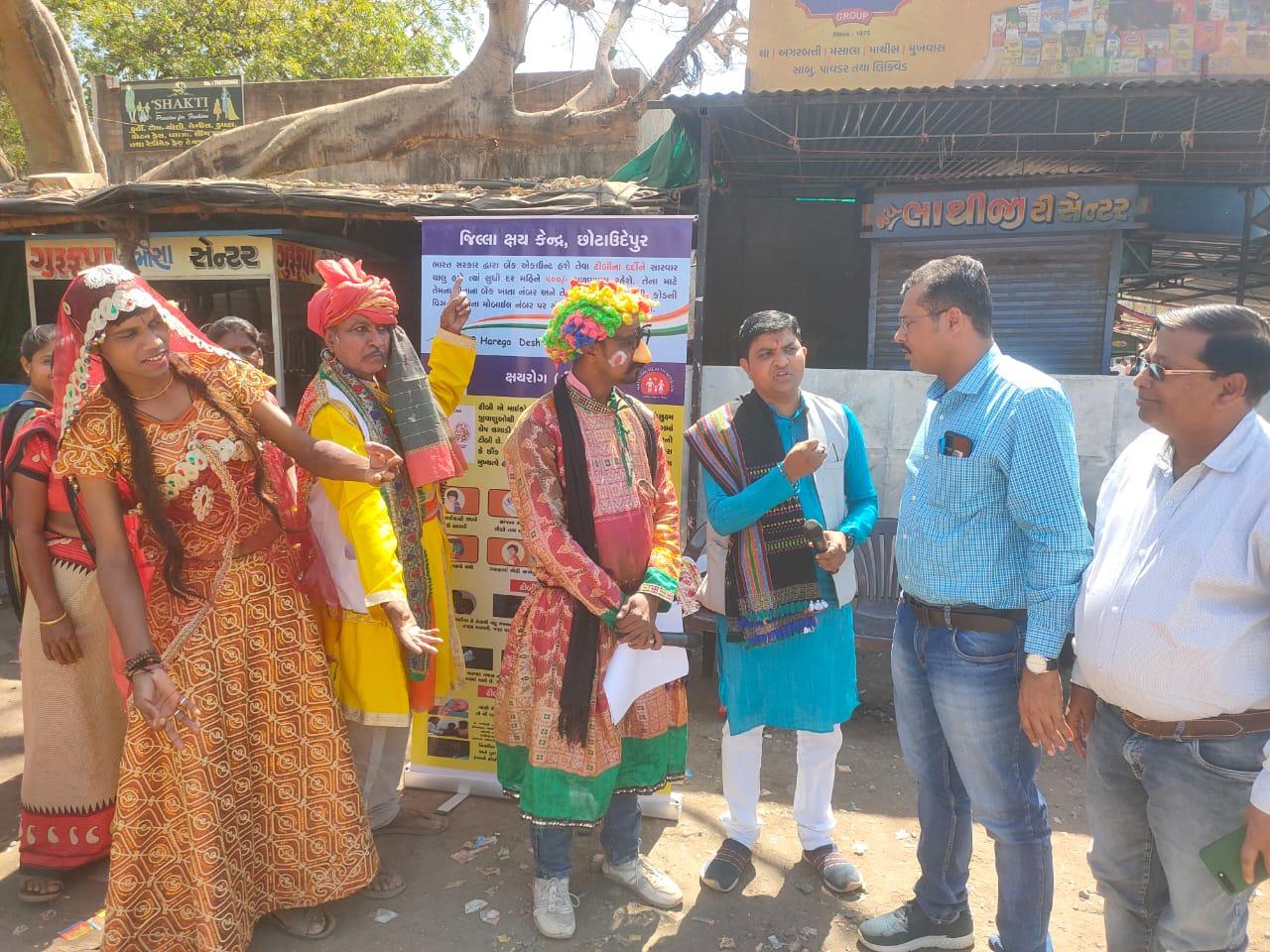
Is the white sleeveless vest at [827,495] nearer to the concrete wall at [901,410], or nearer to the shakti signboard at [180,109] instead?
A: the concrete wall at [901,410]

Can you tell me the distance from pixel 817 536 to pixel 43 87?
10801 millimetres

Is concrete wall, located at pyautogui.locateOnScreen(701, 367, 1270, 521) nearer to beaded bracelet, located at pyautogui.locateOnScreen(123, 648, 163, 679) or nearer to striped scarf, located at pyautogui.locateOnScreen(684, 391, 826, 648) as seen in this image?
striped scarf, located at pyautogui.locateOnScreen(684, 391, 826, 648)

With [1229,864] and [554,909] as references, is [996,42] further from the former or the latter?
[554,909]

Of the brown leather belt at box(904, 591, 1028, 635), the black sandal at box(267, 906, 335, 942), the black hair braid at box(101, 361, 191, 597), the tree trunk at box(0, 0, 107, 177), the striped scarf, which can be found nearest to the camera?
the brown leather belt at box(904, 591, 1028, 635)

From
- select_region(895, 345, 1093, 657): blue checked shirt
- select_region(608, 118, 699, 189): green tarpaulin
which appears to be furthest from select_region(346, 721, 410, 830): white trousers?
select_region(608, 118, 699, 189): green tarpaulin

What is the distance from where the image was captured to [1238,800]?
1.77 m

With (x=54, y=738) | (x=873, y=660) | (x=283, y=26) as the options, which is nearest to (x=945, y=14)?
(x=873, y=660)

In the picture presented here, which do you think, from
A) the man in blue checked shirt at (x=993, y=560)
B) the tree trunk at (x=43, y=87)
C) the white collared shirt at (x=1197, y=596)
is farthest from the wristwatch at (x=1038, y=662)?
the tree trunk at (x=43, y=87)

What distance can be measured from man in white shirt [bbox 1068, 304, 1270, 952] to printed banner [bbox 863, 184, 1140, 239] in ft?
18.4

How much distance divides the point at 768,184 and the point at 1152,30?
2952 mm

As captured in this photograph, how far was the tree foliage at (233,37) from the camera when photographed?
14.7 m

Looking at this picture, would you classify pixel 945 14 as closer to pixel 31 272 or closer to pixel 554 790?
pixel 554 790

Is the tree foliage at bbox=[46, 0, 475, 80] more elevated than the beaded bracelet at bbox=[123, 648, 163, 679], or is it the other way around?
the tree foliage at bbox=[46, 0, 475, 80]

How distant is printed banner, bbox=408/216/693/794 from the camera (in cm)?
332
